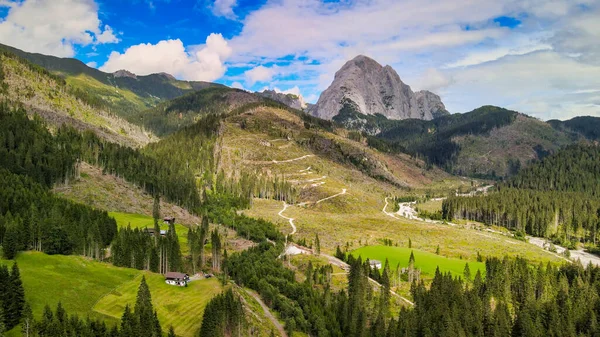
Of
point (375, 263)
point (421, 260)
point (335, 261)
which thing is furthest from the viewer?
point (421, 260)

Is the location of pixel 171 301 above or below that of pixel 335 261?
above

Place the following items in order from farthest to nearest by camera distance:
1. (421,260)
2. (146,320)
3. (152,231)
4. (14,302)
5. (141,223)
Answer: (141,223)
(152,231)
(421,260)
(146,320)
(14,302)

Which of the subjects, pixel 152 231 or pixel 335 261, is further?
pixel 152 231

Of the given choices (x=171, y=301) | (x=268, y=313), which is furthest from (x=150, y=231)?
(x=268, y=313)

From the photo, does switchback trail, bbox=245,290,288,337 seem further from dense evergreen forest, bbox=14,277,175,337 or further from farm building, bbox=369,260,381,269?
farm building, bbox=369,260,381,269

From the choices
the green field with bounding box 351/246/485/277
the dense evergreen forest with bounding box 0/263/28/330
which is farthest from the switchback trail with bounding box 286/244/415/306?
the dense evergreen forest with bounding box 0/263/28/330

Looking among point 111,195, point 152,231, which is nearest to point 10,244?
point 152,231

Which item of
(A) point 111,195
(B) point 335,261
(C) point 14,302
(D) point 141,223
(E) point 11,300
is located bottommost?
(B) point 335,261

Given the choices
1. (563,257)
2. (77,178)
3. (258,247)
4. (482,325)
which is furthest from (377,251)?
(77,178)

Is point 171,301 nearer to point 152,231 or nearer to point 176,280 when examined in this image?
point 176,280

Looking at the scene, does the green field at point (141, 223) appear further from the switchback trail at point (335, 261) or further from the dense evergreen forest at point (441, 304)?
the switchback trail at point (335, 261)

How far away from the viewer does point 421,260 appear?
134 metres

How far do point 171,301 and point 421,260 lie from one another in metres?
83.7

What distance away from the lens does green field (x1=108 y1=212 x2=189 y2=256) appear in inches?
5497
